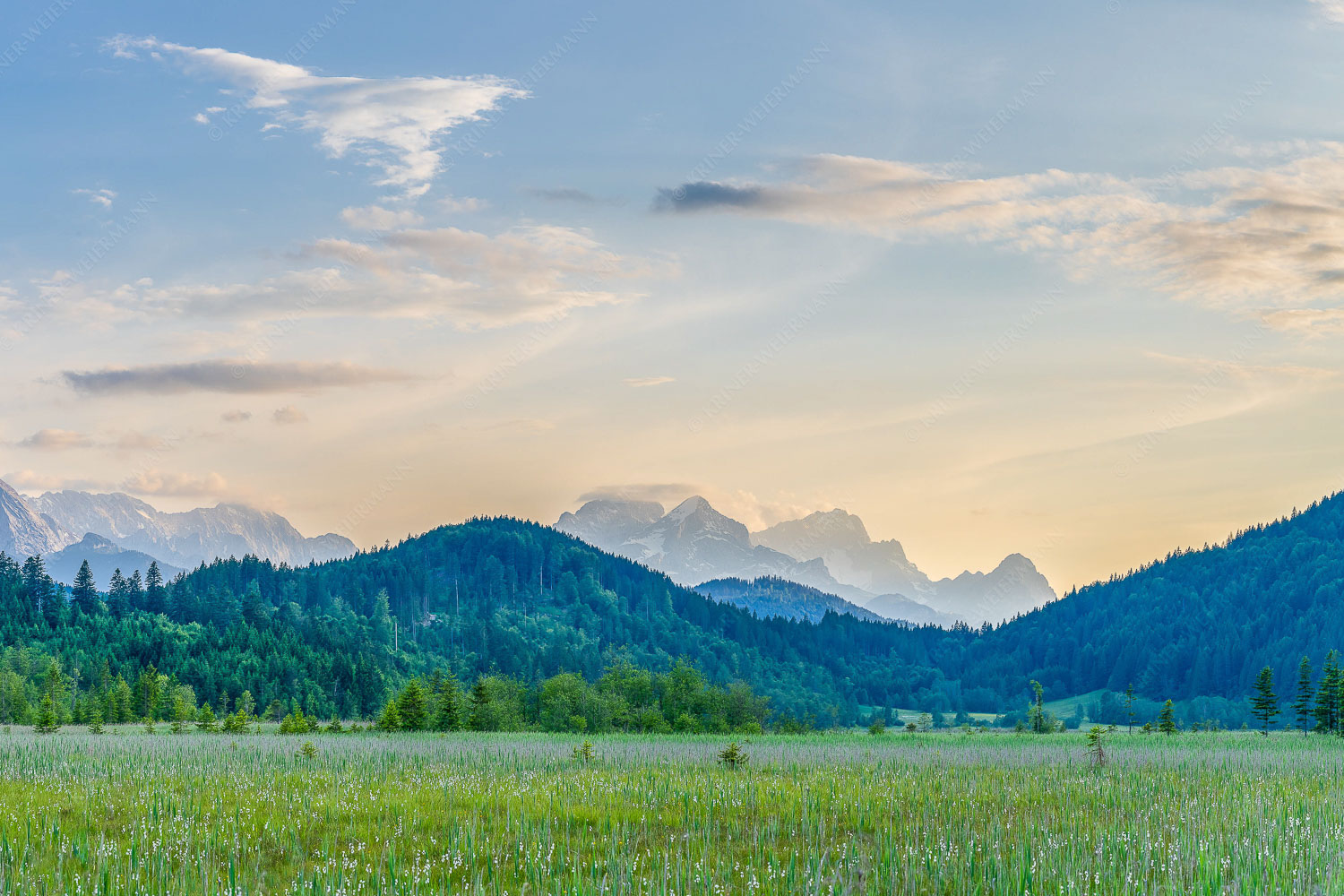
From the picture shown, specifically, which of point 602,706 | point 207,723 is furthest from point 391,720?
point 602,706

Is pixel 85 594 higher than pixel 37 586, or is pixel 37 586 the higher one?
pixel 37 586

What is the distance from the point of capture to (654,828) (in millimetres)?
20344

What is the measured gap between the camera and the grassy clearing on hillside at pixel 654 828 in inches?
605

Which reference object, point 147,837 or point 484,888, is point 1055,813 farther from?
point 147,837

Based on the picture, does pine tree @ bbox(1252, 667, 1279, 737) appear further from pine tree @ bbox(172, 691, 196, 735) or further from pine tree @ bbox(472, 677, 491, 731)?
pine tree @ bbox(172, 691, 196, 735)

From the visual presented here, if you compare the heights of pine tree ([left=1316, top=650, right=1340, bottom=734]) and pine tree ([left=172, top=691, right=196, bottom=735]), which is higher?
pine tree ([left=1316, top=650, right=1340, bottom=734])

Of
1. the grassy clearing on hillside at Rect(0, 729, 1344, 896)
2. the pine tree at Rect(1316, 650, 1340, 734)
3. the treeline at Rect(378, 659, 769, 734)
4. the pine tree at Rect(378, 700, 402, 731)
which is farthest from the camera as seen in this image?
the treeline at Rect(378, 659, 769, 734)

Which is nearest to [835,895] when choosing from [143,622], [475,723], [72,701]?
[475,723]

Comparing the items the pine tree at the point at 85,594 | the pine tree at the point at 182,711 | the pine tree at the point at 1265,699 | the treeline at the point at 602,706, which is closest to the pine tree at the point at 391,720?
the treeline at the point at 602,706

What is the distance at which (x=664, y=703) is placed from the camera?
355 ft

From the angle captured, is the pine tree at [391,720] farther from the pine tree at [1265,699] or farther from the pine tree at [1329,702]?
the pine tree at [1265,699]

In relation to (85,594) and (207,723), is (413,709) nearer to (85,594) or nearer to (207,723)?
(207,723)

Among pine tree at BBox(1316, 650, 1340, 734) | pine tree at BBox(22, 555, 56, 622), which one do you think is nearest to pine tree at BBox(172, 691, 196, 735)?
pine tree at BBox(22, 555, 56, 622)

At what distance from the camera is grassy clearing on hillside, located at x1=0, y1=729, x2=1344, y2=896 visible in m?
15.4
